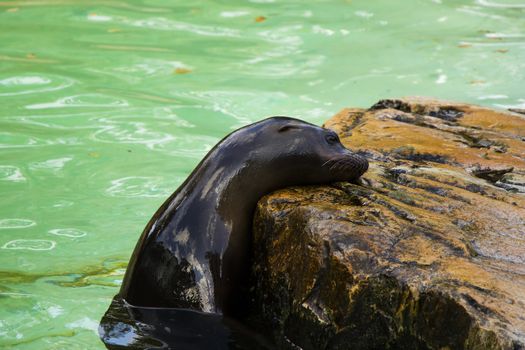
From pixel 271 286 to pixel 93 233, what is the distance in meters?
2.08

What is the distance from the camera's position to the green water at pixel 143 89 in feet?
17.2

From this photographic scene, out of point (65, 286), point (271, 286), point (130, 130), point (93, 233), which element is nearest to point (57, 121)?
point (130, 130)

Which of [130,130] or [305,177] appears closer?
[305,177]

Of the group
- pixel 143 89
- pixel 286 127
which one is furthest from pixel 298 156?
pixel 143 89

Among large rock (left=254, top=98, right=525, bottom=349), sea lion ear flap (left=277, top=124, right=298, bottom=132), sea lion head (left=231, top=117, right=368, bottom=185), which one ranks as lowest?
large rock (left=254, top=98, right=525, bottom=349)

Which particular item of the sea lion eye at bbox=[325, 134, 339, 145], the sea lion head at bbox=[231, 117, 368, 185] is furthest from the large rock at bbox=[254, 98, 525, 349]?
the sea lion eye at bbox=[325, 134, 339, 145]

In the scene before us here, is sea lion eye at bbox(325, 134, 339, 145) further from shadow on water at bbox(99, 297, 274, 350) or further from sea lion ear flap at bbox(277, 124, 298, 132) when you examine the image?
shadow on water at bbox(99, 297, 274, 350)

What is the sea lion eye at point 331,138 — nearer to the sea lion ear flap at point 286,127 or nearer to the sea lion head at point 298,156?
the sea lion head at point 298,156

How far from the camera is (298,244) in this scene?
3.78 m

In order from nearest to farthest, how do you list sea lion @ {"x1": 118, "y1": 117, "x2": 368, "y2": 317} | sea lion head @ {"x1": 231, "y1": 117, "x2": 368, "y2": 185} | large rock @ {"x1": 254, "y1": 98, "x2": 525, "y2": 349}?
1. large rock @ {"x1": 254, "y1": 98, "x2": 525, "y2": 349}
2. sea lion @ {"x1": 118, "y1": 117, "x2": 368, "y2": 317}
3. sea lion head @ {"x1": 231, "y1": 117, "x2": 368, "y2": 185}

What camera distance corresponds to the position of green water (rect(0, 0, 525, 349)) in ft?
17.2

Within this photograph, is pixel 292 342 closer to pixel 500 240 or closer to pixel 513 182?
pixel 500 240

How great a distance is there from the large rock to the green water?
3.28 feet

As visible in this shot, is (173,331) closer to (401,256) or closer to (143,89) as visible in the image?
(401,256)
